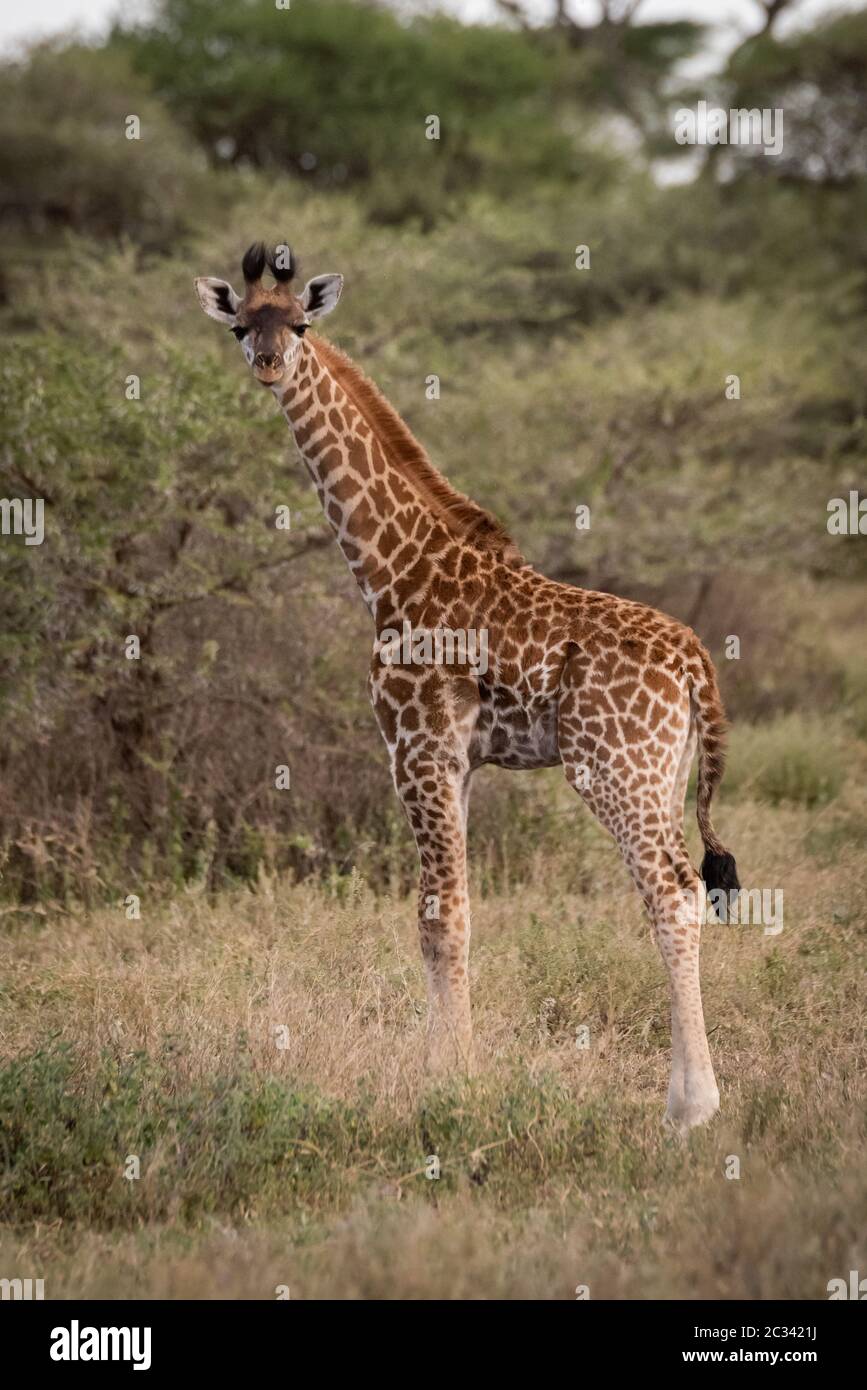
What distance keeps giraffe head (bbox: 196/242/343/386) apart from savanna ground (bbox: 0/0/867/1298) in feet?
7.51

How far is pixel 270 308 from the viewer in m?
6.01

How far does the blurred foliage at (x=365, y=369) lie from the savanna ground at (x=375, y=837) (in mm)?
38

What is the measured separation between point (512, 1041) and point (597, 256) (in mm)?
16432

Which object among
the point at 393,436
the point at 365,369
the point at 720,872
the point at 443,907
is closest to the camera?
A: the point at 720,872

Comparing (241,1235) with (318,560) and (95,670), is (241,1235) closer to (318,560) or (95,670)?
(95,670)

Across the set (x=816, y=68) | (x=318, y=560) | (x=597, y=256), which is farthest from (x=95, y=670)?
(x=816, y=68)

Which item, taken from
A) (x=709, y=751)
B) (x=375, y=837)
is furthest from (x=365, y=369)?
(x=709, y=751)

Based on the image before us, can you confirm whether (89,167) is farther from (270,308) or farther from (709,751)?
(709,751)

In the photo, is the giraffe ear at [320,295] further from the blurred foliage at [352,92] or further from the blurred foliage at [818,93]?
the blurred foliage at [818,93]

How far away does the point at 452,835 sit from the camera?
6.00 m

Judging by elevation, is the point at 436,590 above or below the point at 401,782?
above

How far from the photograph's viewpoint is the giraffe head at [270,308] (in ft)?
19.6

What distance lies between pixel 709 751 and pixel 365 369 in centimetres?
664

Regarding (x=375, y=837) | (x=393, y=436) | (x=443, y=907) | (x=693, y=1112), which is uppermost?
(x=393, y=436)
